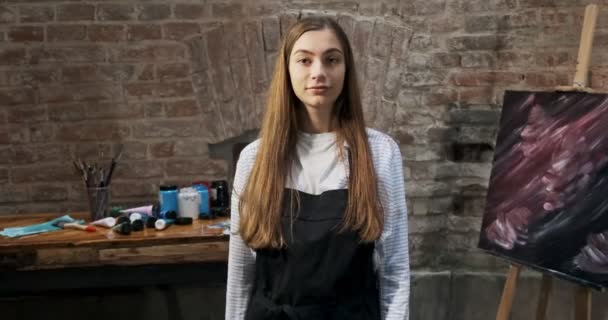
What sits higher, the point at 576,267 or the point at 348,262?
the point at 348,262

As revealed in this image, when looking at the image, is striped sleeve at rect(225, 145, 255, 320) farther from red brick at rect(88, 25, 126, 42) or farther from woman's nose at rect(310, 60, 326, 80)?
red brick at rect(88, 25, 126, 42)

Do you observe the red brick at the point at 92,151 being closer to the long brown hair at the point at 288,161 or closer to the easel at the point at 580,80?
the long brown hair at the point at 288,161

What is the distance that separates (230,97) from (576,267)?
1.64 metres

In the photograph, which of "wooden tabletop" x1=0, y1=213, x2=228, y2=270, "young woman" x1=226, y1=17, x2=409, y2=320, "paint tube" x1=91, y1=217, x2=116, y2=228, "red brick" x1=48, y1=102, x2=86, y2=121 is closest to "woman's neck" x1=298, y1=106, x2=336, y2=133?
"young woman" x1=226, y1=17, x2=409, y2=320

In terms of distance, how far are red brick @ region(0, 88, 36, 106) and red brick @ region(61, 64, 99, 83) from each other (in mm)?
174

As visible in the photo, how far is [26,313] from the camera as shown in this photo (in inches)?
110

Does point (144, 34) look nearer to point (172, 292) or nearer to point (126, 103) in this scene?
point (126, 103)

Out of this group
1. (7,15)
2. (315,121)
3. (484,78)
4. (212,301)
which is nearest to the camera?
(315,121)

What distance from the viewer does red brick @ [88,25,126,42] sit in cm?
265

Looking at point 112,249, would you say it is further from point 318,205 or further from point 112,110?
point 318,205

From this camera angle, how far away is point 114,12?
265cm

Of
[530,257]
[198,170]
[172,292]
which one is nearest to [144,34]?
[198,170]

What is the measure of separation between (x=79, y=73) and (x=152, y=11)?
1.48ft

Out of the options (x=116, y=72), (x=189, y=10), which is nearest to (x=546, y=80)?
(x=189, y=10)
